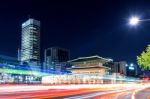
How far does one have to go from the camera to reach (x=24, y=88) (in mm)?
41219

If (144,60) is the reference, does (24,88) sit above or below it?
below

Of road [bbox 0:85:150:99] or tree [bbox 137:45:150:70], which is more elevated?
tree [bbox 137:45:150:70]

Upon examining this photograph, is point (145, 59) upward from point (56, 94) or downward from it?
upward

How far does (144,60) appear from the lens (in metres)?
41.7

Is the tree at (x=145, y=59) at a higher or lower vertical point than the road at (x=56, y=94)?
higher

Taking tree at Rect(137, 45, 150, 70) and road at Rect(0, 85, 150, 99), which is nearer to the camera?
road at Rect(0, 85, 150, 99)

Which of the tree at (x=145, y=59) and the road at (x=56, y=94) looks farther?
the tree at (x=145, y=59)

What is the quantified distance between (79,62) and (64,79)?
2822cm

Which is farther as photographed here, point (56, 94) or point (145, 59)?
point (145, 59)

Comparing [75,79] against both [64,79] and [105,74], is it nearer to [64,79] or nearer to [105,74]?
[64,79]

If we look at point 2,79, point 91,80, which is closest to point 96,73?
point 91,80

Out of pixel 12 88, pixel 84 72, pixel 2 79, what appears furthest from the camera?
pixel 84 72

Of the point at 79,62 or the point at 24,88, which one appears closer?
the point at 24,88

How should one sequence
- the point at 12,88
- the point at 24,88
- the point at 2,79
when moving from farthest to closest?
1. the point at 2,79
2. the point at 24,88
3. the point at 12,88
